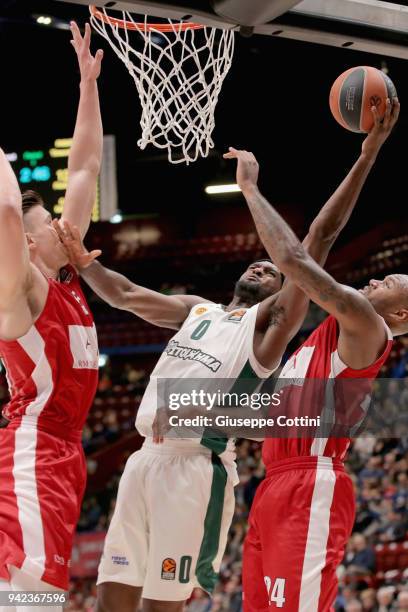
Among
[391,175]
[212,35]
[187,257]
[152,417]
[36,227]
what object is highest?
[212,35]

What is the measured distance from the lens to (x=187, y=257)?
16156 mm

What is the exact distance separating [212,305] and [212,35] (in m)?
1.30

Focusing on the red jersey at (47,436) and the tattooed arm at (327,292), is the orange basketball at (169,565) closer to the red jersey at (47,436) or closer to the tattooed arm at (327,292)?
the red jersey at (47,436)

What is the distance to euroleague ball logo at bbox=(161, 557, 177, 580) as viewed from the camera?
3.91 m

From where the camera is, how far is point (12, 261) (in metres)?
3.16

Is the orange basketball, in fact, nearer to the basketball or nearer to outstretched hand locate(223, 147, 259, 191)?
outstretched hand locate(223, 147, 259, 191)

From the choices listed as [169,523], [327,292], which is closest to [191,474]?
[169,523]

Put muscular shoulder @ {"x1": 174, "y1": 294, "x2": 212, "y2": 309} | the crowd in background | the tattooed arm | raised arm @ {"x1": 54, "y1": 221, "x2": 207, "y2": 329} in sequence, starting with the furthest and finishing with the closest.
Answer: the crowd in background → muscular shoulder @ {"x1": 174, "y1": 294, "x2": 212, "y2": 309} → raised arm @ {"x1": 54, "y1": 221, "x2": 207, "y2": 329} → the tattooed arm

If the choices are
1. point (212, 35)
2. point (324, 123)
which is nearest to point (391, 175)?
point (324, 123)

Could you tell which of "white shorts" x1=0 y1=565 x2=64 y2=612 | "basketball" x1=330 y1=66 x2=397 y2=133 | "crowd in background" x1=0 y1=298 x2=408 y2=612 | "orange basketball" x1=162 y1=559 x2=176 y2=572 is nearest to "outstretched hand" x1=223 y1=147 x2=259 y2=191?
"basketball" x1=330 y1=66 x2=397 y2=133

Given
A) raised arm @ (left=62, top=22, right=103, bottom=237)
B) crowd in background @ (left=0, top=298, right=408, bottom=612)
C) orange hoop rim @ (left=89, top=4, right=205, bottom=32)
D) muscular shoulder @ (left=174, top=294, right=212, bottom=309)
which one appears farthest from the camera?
crowd in background @ (left=0, top=298, right=408, bottom=612)

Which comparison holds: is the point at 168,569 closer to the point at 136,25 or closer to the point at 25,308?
the point at 25,308

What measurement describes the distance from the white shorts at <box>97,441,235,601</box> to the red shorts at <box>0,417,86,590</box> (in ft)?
1.97

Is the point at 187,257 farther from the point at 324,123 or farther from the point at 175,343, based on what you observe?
the point at 175,343
